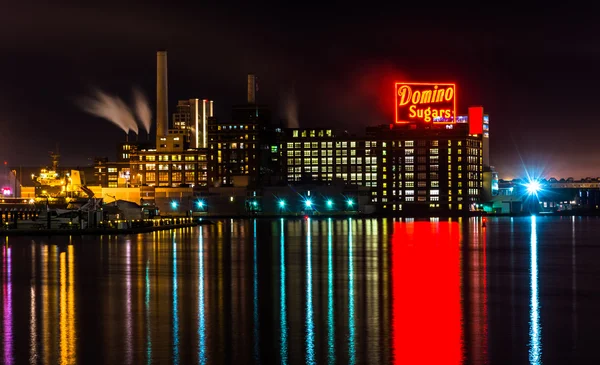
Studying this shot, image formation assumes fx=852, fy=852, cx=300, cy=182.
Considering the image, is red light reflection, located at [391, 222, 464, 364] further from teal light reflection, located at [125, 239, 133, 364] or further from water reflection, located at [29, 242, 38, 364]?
water reflection, located at [29, 242, 38, 364]

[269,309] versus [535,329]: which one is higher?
[269,309]

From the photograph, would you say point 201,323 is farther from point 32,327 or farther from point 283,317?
point 32,327

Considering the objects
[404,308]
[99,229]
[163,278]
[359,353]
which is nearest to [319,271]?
[163,278]

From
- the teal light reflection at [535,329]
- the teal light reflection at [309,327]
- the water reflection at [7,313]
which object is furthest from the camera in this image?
the water reflection at [7,313]

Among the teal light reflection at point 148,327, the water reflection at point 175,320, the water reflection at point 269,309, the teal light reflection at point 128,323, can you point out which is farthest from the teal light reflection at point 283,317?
the teal light reflection at point 128,323

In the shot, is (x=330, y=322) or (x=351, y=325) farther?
(x=330, y=322)

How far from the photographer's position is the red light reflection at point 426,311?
23.9m

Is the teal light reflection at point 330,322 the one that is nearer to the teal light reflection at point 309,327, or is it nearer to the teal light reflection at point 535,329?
the teal light reflection at point 309,327

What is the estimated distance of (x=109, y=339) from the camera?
2617cm

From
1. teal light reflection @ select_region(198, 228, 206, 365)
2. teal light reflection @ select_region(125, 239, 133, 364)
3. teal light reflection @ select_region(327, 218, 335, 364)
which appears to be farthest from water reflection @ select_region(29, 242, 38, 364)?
teal light reflection @ select_region(327, 218, 335, 364)

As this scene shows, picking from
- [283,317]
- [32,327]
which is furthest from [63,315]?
[283,317]

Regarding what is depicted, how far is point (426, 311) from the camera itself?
1242 inches

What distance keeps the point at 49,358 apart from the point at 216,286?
1725 cm

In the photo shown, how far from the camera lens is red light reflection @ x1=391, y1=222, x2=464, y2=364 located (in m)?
23.9
